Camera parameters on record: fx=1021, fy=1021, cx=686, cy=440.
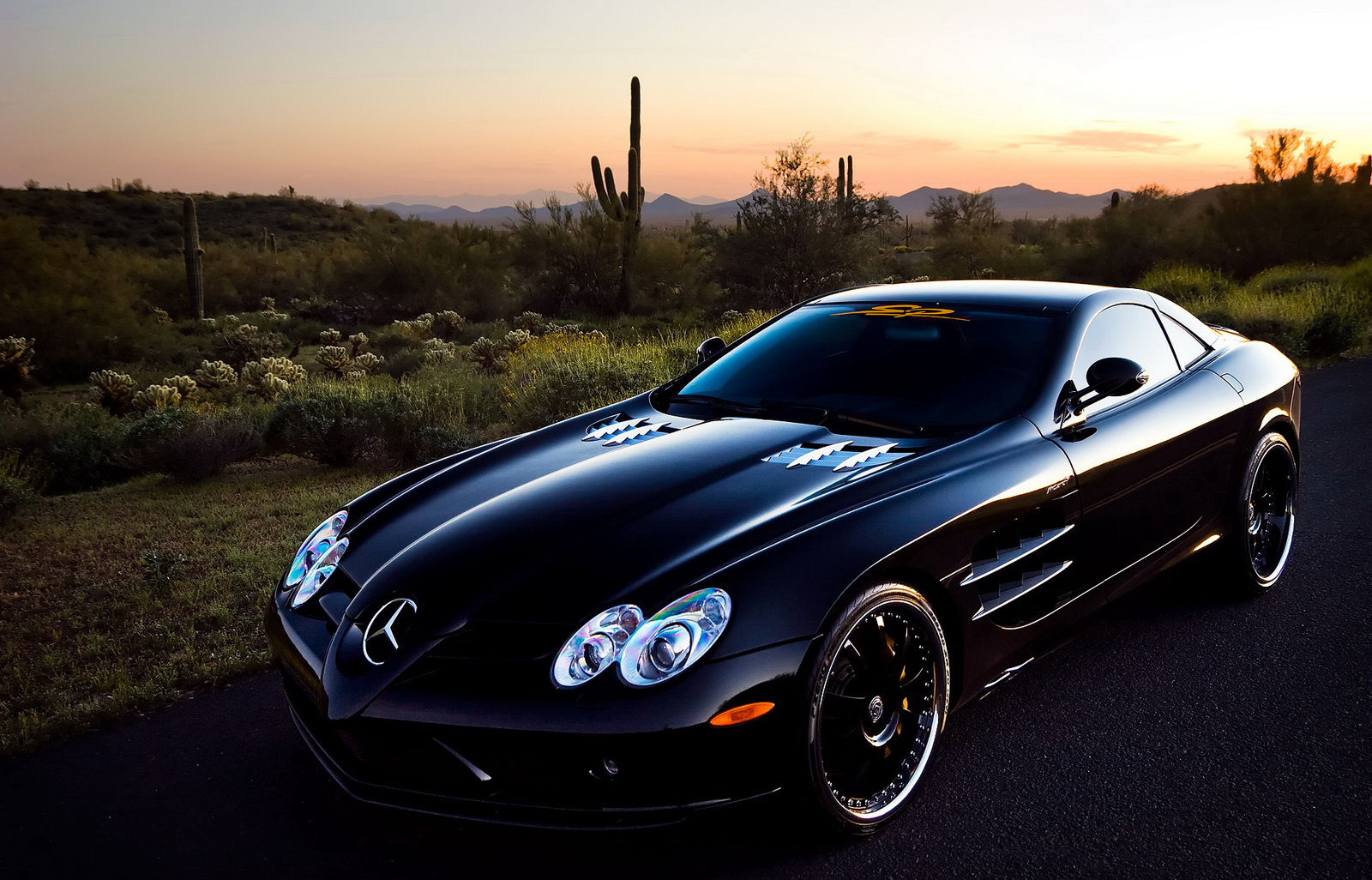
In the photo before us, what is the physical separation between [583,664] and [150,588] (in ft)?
12.8

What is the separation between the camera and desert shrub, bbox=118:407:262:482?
323 inches

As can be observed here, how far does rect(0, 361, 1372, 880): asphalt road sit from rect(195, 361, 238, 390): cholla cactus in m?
11.8

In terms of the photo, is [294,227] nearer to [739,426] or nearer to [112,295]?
[112,295]

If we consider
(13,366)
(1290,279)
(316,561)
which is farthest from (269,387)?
(1290,279)

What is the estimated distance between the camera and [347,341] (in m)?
22.2

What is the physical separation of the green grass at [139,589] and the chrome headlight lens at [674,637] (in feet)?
8.37

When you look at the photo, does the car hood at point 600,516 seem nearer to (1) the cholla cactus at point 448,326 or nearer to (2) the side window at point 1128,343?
(2) the side window at point 1128,343

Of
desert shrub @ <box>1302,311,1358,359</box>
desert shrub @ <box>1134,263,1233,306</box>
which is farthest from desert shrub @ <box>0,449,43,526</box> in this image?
desert shrub @ <box>1134,263,1233,306</box>

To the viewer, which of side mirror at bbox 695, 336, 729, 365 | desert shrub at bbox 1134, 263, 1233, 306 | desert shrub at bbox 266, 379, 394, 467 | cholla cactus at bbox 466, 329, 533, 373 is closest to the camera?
side mirror at bbox 695, 336, 729, 365

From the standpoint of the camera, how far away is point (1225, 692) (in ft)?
12.2

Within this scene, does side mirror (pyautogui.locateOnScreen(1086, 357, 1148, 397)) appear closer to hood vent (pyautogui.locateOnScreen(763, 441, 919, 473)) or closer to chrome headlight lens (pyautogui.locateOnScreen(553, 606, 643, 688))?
hood vent (pyautogui.locateOnScreen(763, 441, 919, 473))

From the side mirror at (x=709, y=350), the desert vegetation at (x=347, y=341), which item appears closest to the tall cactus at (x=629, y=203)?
the desert vegetation at (x=347, y=341)

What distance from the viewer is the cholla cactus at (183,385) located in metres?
13.5

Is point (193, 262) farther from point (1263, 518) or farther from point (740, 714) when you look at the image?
point (740, 714)
